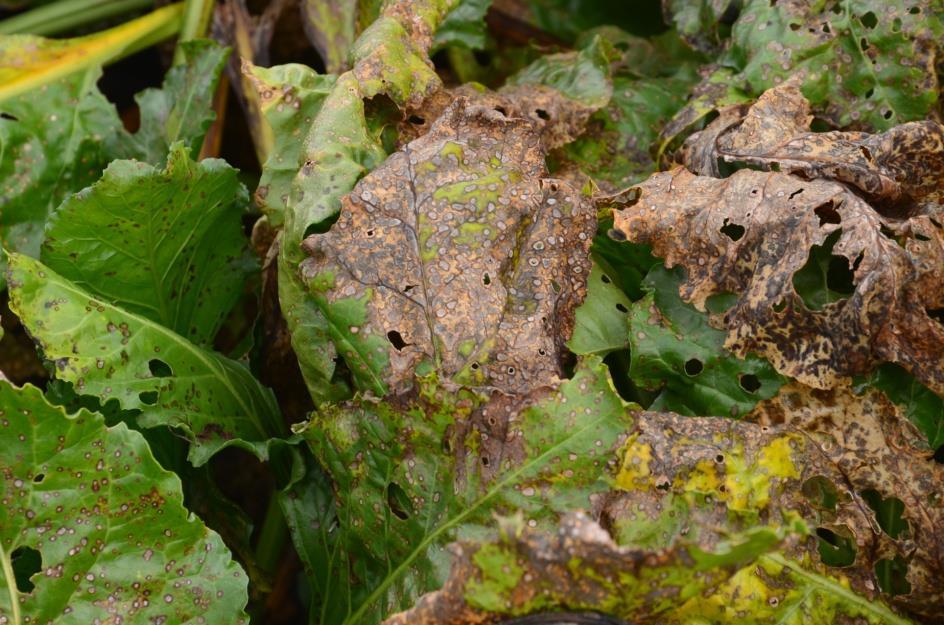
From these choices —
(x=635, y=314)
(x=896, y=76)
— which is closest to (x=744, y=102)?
(x=896, y=76)

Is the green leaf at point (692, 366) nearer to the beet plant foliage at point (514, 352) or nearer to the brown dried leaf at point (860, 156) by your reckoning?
the beet plant foliage at point (514, 352)

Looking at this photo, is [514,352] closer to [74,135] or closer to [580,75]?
[580,75]

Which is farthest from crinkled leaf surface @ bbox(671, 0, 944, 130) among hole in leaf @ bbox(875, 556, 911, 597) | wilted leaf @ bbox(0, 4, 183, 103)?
wilted leaf @ bbox(0, 4, 183, 103)

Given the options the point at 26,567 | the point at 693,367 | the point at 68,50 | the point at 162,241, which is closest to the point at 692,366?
the point at 693,367

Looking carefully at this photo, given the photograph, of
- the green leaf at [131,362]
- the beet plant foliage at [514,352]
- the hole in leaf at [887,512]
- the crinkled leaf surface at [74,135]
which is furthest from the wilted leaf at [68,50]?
the hole in leaf at [887,512]

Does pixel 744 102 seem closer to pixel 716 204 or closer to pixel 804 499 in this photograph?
pixel 716 204

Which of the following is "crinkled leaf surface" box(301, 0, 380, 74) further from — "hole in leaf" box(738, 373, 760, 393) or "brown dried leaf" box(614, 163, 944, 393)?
"hole in leaf" box(738, 373, 760, 393)
